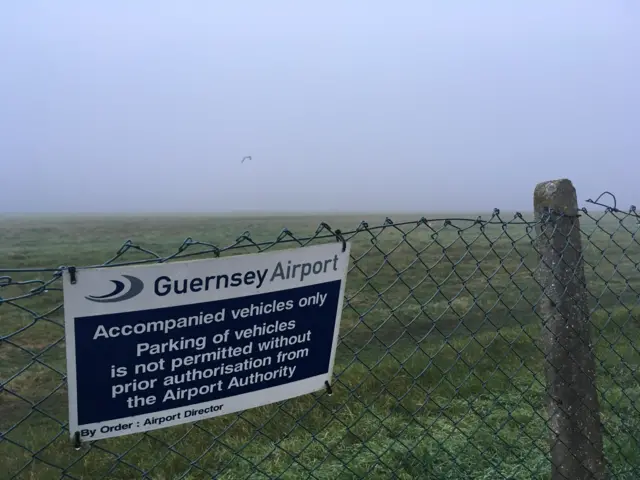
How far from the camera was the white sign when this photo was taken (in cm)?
146

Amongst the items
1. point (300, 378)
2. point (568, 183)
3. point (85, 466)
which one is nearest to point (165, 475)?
point (85, 466)

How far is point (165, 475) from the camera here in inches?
135

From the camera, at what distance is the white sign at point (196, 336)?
1.46 m

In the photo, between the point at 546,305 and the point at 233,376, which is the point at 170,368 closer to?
the point at 233,376

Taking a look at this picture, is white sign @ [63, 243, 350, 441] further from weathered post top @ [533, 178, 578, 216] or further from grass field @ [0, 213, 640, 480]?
weathered post top @ [533, 178, 578, 216]

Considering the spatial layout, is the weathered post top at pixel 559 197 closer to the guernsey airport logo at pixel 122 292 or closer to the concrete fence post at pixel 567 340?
the concrete fence post at pixel 567 340

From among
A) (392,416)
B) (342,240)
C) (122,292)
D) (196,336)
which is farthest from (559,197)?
(392,416)

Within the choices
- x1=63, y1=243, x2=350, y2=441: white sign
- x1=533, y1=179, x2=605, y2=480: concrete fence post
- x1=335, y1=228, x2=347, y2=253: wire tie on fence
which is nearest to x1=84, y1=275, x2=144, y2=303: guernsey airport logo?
x1=63, y1=243, x2=350, y2=441: white sign

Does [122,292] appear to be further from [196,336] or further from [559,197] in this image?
[559,197]

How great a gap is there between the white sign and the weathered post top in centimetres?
125

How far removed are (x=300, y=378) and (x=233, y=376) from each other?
26cm

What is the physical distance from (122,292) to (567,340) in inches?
78.1

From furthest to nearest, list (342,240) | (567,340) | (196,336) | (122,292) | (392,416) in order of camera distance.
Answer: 1. (392,416)
2. (567,340)
3. (342,240)
4. (196,336)
5. (122,292)

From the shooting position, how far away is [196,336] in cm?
161
